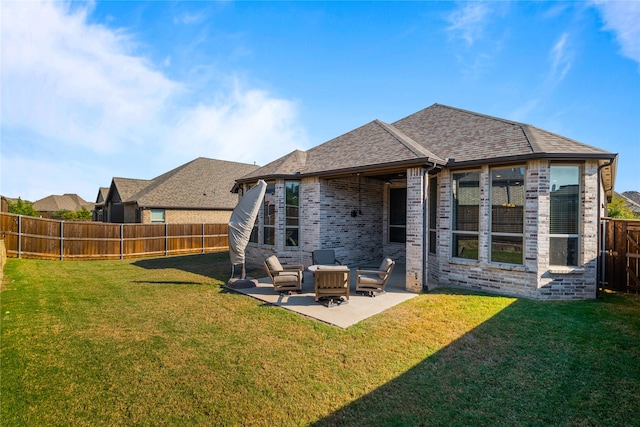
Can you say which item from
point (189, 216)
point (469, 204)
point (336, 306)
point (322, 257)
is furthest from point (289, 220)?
point (189, 216)

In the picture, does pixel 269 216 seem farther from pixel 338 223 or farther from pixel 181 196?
pixel 181 196

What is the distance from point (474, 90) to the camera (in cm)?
1195

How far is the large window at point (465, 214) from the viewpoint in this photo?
8.46 metres

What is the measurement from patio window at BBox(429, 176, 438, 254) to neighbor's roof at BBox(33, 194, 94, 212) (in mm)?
64986

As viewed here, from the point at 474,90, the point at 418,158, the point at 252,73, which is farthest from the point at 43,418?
the point at 474,90

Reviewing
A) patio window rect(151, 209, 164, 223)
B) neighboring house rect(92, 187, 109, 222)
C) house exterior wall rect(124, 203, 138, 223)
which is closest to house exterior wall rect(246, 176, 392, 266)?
patio window rect(151, 209, 164, 223)

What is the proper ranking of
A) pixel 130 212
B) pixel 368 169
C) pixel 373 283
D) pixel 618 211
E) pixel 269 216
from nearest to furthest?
pixel 373 283
pixel 368 169
pixel 269 216
pixel 618 211
pixel 130 212

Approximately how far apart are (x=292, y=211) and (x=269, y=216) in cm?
122

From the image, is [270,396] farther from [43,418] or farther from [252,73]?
[252,73]

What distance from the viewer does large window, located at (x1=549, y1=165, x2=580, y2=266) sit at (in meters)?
7.60

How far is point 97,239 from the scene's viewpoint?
1470 cm

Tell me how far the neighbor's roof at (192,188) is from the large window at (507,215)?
20.2m

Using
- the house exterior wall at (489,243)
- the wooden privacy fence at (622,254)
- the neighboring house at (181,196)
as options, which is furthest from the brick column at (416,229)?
the neighboring house at (181,196)

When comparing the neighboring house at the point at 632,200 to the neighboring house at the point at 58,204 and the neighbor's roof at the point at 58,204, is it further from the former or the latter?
the neighbor's roof at the point at 58,204
